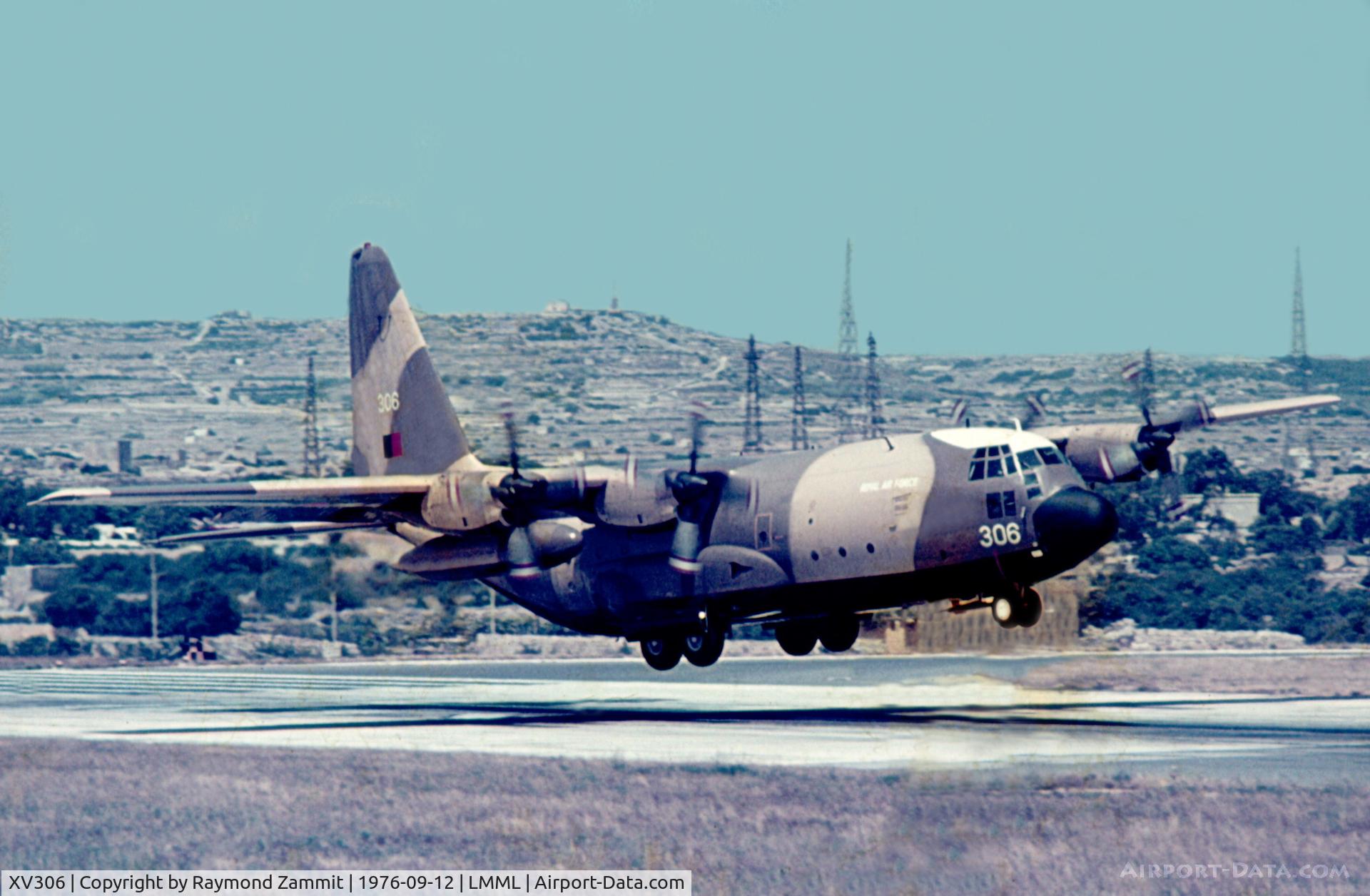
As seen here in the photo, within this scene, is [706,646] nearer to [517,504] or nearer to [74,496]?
[517,504]

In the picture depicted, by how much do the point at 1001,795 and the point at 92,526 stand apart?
87.4 meters

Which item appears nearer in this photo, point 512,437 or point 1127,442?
point 512,437

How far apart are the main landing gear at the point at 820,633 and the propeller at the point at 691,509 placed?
9.58 feet

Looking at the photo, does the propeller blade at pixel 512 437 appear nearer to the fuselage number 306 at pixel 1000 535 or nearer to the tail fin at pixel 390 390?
the tail fin at pixel 390 390

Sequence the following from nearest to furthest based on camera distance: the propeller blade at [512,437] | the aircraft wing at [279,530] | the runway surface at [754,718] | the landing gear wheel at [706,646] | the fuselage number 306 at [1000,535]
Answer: the runway surface at [754,718], the fuselage number 306 at [1000,535], the propeller blade at [512,437], the landing gear wheel at [706,646], the aircraft wing at [279,530]

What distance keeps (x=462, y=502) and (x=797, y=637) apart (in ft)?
26.0

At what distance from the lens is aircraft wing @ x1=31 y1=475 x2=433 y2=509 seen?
108 feet

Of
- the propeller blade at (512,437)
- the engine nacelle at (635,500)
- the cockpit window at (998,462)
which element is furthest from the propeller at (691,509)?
the cockpit window at (998,462)

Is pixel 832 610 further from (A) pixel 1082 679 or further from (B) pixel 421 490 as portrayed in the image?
(A) pixel 1082 679

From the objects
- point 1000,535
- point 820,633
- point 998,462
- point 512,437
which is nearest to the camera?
point 1000,535

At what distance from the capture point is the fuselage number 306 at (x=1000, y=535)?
31391 millimetres

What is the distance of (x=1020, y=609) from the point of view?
3228 centimetres

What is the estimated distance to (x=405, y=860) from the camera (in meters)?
18.3

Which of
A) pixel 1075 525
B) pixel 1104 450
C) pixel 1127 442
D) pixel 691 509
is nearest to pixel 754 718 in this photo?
pixel 691 509
